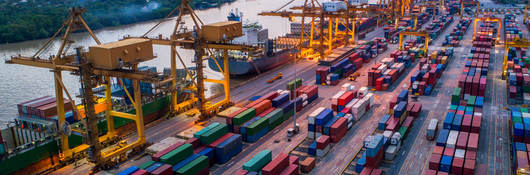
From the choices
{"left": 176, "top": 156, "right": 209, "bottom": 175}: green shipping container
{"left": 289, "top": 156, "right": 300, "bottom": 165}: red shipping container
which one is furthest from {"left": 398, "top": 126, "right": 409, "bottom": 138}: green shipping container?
{"left": 176, "top": 156, "right": 209, "bottom": 175}: green shipping container

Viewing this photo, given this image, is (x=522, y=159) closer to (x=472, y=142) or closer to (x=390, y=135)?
(x=472, y=142)

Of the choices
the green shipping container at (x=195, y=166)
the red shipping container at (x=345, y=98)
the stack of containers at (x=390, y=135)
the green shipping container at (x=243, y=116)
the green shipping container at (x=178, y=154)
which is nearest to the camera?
the green shipping container at (x=195, y=166)

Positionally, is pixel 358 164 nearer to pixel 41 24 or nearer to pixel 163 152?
pixel 163 152

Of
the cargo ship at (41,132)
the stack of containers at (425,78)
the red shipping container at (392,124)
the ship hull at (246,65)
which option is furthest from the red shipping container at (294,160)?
the ship hull at (246,65)

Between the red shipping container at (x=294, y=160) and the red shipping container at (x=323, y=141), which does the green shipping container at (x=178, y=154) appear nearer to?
the red shipping container at (x=294, y=160)

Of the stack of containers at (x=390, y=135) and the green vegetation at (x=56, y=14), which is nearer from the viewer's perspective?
the stack of containers at (x=390, y=135)

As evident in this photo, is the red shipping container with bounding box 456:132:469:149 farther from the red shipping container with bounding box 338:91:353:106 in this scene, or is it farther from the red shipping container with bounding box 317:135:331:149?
the red shipping container with bounding box 338:91:353:106

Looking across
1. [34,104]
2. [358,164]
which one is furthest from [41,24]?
[358,164]
